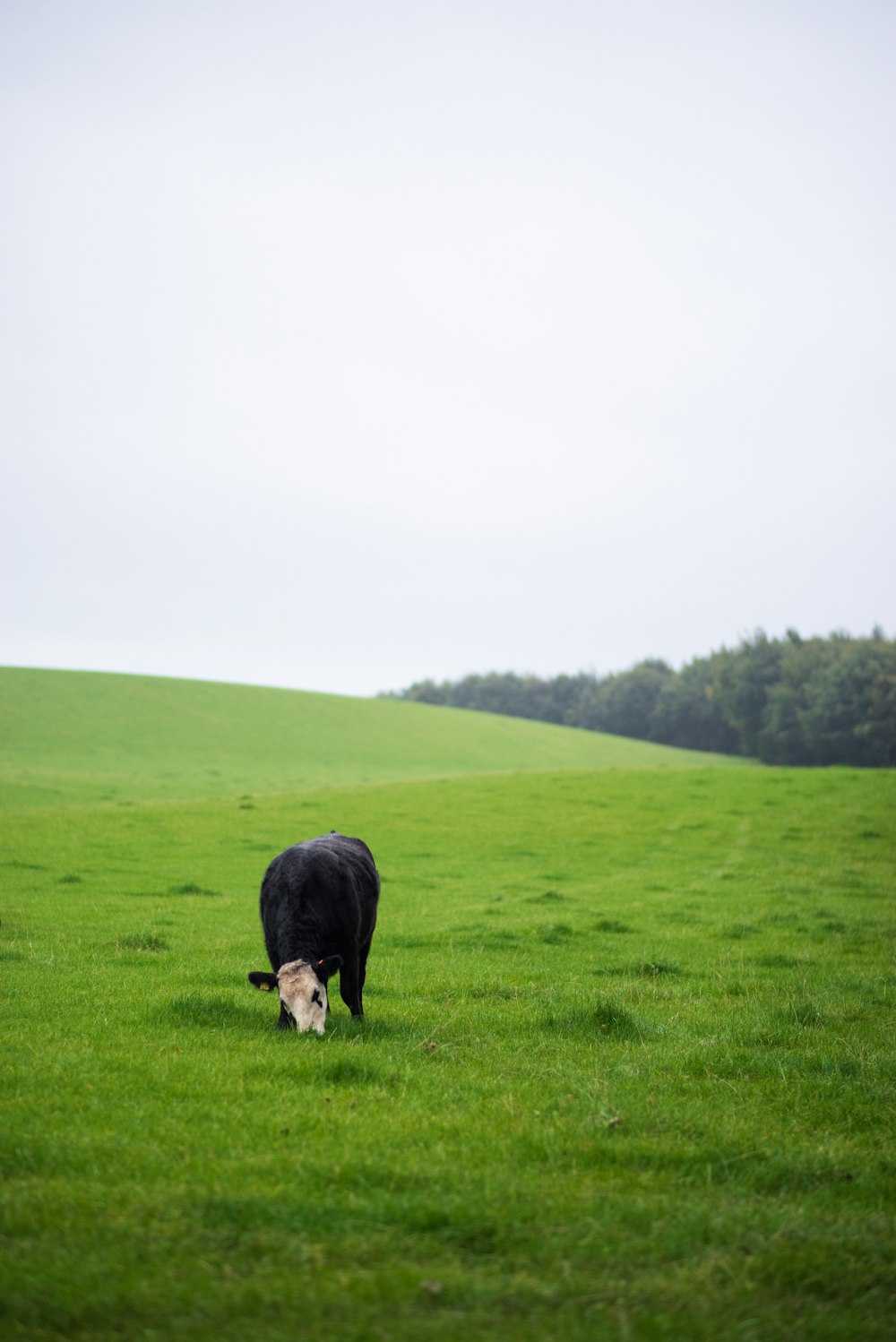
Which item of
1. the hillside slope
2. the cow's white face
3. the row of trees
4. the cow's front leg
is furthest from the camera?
the row of trees

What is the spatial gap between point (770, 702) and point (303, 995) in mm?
83519

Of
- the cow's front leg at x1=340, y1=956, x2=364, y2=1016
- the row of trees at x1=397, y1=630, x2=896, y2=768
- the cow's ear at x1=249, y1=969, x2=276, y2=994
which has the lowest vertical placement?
the cow's front leg at x1=340, y1=956, x2=364, y2=1016

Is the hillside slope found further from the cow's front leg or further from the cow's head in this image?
the cow's head

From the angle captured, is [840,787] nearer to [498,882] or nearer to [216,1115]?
[498,882]

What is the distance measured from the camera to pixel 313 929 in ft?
28.7

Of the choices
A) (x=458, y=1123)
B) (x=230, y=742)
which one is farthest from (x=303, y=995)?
(x=230, y=742)

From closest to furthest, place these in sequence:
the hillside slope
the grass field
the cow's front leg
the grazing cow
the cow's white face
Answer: the grass field → the cow's white face → the grazing cow → the cow's front leg → the hillside slope

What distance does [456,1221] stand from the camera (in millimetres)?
4578

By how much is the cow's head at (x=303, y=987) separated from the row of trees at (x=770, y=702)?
77470 mm

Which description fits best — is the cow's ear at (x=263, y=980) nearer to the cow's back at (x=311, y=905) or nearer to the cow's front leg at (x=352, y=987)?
the cow's back at (x=311, y=905)

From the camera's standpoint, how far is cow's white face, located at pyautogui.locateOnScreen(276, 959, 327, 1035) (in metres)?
8.07

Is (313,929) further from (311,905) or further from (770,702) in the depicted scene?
(770,702)

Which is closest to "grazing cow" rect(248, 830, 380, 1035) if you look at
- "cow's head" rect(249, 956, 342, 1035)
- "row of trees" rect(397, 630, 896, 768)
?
"cow's head" rect(249, 956, 342, 1035)

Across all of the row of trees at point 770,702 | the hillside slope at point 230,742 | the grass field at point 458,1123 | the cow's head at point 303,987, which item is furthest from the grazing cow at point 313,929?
the row of trees at point 770,702
